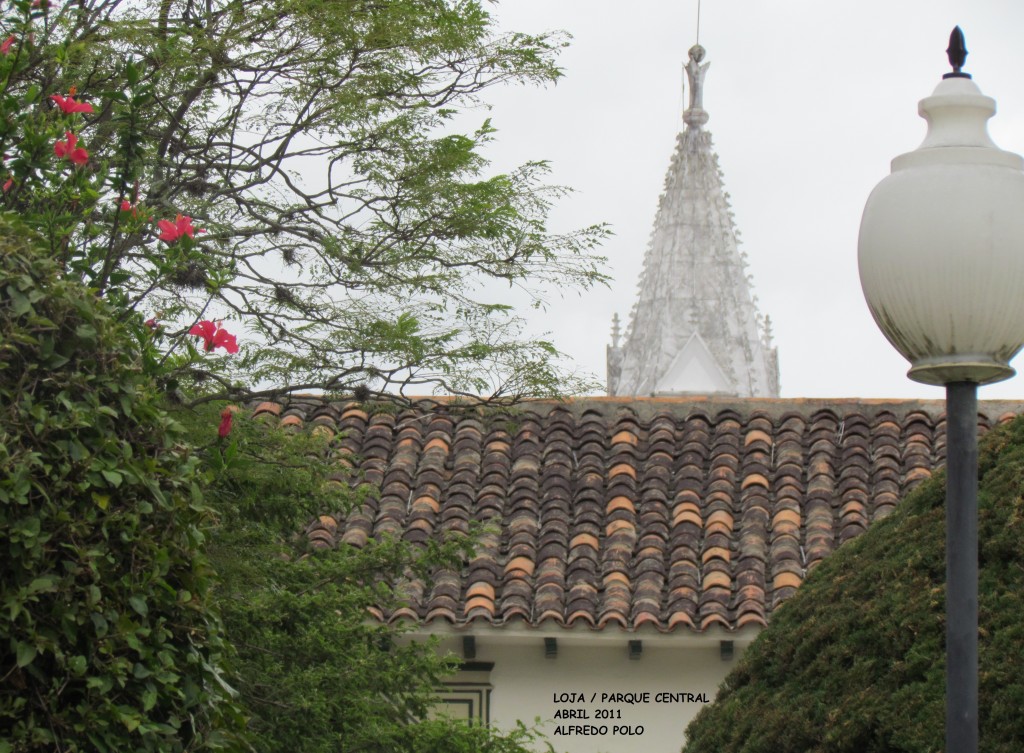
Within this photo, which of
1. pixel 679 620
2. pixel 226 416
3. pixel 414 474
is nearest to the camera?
pixel 226 416

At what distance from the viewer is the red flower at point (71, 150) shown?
15.7 feet

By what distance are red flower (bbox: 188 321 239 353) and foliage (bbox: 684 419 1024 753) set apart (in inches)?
87.8

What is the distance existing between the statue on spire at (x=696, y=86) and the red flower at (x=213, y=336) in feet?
90.6

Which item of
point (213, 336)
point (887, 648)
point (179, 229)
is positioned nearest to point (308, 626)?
point (213, 336)

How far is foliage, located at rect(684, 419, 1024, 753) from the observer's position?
4.63 meters

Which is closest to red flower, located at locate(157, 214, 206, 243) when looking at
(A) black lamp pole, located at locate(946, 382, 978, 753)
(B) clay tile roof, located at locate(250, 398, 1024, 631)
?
(A) black lamp pole, located at locate(946, 382, 978, 753)

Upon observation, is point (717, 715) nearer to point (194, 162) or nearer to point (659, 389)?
point (194, 162)

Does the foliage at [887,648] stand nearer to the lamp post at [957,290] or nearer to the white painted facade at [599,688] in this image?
the lamp post at [957,290]

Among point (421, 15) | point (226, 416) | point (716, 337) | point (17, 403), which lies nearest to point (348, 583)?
point (421, 15)

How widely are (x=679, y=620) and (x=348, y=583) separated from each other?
10.1 ft

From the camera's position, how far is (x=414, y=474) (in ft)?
40.2

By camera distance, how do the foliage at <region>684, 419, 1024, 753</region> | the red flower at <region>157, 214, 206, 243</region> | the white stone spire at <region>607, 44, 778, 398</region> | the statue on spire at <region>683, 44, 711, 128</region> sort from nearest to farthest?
the foliage at <region>684, 419, 1024, 753</region> < the red flower at <region>157, 214, 206, 243</region> < the white stone spire at <region>607, 44, 778, 398</region> < the statue on spire at <region>683, 44, 711, 128</region>

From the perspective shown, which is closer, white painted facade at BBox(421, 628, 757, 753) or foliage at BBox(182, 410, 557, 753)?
foliage at BBox(182, 410, 557, 753)

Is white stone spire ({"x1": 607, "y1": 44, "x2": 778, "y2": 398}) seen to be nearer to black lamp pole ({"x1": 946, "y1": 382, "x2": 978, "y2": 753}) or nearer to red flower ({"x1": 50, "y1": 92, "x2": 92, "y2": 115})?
red flower ({"x1": 50, "y1": 92, "x2": 92, "y2": 115})
